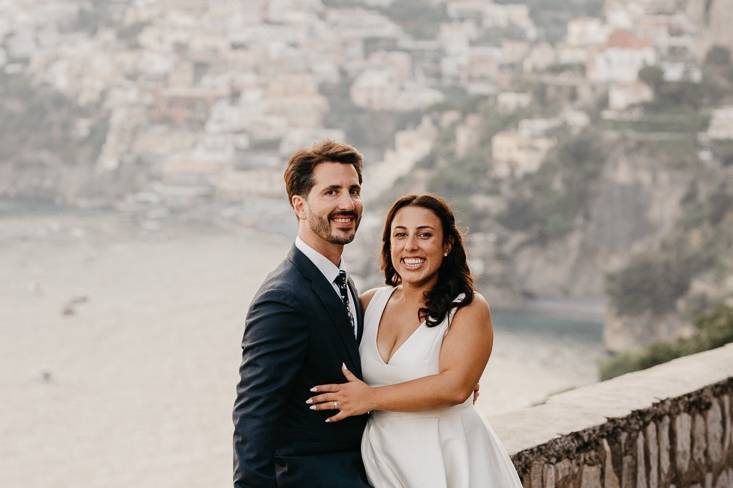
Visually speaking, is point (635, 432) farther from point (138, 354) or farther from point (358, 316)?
point (138, 354)

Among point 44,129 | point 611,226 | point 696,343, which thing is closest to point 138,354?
point 611,226

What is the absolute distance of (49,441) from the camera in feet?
57.3

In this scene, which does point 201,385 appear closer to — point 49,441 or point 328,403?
point 49,441

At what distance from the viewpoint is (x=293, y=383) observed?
1.19m

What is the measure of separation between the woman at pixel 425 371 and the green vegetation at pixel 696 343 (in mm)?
6900

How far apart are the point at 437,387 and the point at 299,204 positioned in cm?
24

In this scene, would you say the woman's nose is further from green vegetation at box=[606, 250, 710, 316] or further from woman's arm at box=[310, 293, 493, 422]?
green vegetation at box=[606, 250, 710, 316]

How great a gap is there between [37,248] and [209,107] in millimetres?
12008

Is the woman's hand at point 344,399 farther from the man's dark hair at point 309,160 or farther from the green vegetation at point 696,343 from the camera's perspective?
the green vegetation at point 696,343

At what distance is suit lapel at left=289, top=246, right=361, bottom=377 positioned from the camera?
1229 millimetres

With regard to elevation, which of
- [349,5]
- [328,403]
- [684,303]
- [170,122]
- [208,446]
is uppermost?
[349,5]

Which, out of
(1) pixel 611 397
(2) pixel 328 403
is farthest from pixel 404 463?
(1) pixel 611 397

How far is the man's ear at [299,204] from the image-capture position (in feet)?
4.14

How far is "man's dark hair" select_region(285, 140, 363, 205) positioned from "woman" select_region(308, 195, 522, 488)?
0.10 metres
